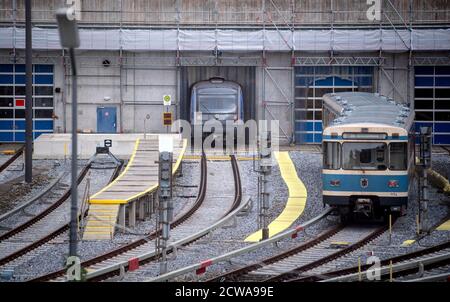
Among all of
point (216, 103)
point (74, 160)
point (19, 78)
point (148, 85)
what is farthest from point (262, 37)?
point (74, 160)

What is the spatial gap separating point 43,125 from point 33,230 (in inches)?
708

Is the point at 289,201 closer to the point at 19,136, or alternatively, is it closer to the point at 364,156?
the point at 364,156

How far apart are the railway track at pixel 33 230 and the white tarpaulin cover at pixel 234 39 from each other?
12560 mm

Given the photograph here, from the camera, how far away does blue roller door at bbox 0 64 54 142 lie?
40.9 metres

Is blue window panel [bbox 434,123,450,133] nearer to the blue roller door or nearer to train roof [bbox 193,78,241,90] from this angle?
train roof [bbox 193,78,241,90]

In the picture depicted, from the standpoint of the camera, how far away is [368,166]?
76.1 ft

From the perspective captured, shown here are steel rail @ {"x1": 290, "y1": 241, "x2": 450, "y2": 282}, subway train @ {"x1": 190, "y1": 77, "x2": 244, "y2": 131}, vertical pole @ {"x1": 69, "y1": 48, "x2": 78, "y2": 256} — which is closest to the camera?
vertical pole @ {"x1": 69, "y1": 48, "x2": 78, "y2": 256}

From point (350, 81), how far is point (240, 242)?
68.4 ft

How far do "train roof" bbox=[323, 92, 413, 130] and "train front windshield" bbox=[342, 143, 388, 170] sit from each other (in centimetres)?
65

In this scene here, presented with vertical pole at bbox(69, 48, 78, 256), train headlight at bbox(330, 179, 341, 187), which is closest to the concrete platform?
train headlight at bbox(330, 179, 341, 187)

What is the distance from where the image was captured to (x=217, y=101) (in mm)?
37969

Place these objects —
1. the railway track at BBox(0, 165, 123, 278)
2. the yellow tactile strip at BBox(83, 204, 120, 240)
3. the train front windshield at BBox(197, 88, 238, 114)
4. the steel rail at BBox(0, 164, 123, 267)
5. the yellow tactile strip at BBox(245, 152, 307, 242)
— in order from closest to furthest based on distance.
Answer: the railway track at BBox(0, 165, 123, 278) → the steel rail at BBox(0, 164, 123, 267) → the yellow tactile strip at BBox(83, 204, 120, 240) → the yellow tactile strip at BBox(245, 152, 307, 242) → the train front windshield at BBox(197, 88, 238, 114)

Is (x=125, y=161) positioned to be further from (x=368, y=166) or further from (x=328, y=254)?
(x=328, y=254)
